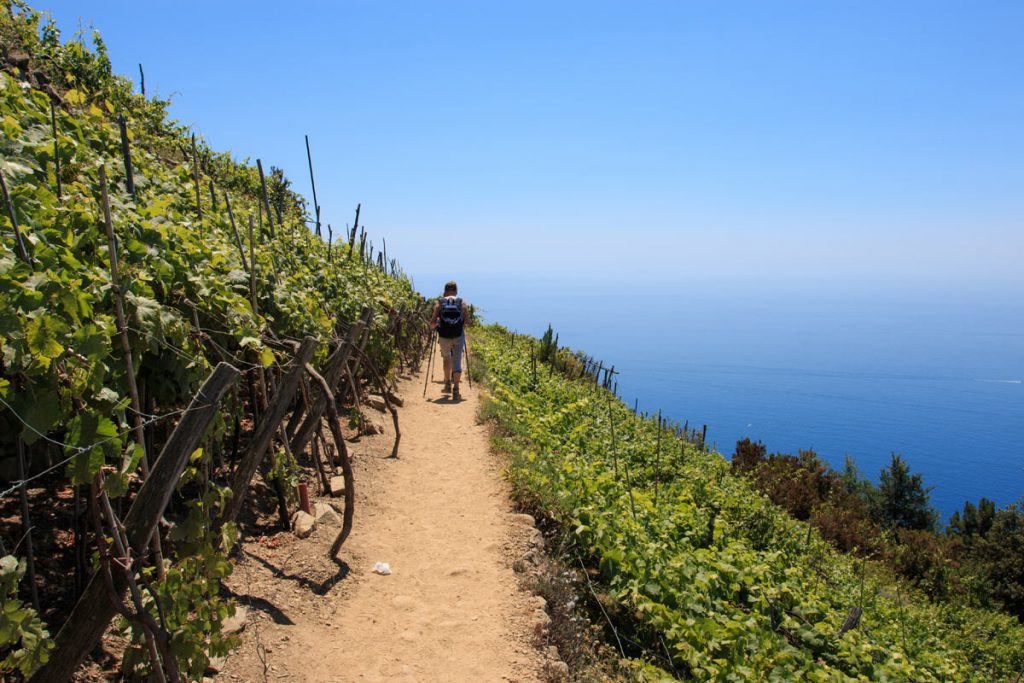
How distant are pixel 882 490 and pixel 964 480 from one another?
543ft

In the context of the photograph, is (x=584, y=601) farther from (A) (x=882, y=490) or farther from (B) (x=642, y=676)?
(A) (x=882, y=490)

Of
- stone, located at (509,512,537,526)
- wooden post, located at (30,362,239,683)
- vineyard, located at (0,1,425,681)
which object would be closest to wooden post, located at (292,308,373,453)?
vineyard, located at (0,1,425,681)

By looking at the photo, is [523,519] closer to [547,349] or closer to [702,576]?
[702,576]

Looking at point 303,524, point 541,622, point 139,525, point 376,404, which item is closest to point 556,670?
point 541,622

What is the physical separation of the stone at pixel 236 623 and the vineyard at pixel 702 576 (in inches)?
→ 115

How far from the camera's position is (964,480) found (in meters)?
162

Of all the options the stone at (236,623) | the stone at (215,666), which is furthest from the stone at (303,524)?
the stone at (215,666)

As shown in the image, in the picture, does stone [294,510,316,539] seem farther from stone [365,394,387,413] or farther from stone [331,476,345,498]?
stone [365,394,387,413]

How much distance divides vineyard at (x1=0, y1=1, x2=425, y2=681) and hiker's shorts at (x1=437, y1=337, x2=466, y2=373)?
5.42m

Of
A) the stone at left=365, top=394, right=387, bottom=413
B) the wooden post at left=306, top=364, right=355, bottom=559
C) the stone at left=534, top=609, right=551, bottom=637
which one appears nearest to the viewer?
the wooden post at left=306, top=364, right=355, bottom=559

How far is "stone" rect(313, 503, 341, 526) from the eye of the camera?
5910 millimetres

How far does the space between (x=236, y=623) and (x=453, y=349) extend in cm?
854

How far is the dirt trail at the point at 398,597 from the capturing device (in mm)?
4137

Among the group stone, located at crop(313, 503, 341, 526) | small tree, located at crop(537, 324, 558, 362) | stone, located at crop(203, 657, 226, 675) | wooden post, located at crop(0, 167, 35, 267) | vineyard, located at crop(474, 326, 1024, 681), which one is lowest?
vineyard, located at crop(474, 326, 1024, 681)
